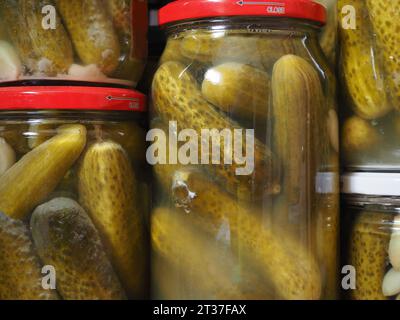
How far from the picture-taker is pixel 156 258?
2.22 ft

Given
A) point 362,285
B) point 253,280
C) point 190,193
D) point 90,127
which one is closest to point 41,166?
point 90,127

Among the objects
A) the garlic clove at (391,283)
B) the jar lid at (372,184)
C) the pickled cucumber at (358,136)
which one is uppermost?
the pickled cucumber at (358,136)

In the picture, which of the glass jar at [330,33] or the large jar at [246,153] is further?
the glass jar at [330,33]

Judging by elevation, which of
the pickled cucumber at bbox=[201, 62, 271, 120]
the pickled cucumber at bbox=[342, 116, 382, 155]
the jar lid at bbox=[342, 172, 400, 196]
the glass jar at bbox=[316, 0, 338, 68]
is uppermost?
the glass jar at bbox=[316, 0, 338, 68]

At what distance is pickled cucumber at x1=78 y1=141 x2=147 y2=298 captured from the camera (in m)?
0.64

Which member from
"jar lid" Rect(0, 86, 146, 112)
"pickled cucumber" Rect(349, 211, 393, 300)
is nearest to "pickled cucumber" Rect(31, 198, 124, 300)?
"jar lid" Rect(0, 86, 146, 112)

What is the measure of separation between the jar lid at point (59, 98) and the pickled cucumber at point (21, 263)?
0.14 m

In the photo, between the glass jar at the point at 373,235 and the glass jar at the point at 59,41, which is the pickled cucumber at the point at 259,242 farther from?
the glass jar at the point at 59,41

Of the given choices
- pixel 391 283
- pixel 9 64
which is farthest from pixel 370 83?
pixel 9 64

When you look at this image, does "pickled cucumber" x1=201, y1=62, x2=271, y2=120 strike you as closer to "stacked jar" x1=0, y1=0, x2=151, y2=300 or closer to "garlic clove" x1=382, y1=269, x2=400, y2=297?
"stacked jar" x1=0, y1=0, x2=151, y2=300

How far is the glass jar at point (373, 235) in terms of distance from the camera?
0.64 m

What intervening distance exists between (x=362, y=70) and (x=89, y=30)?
1.14 ft

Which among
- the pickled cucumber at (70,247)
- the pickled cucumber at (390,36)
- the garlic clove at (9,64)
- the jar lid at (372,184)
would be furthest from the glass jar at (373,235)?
the garlic clove at (9,64)
